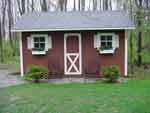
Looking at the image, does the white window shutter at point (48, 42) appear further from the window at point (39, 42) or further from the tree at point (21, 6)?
the tree at point (21, 6)

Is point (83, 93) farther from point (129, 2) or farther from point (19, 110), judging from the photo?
point (129, 2)

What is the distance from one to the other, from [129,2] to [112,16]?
9.28 ft

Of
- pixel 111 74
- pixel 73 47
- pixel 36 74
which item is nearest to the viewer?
pixel 111 74

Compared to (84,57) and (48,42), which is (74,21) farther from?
(84,57)

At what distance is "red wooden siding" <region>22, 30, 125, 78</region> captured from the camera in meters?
11.8

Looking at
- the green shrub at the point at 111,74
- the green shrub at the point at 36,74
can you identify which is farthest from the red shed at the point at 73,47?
the green shrub at the point at 111,74

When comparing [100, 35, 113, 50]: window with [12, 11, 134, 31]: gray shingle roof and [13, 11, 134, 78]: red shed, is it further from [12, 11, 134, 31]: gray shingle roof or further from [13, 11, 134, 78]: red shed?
[12, 11, 134, 31]: gray shingle roof

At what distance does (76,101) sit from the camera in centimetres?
662

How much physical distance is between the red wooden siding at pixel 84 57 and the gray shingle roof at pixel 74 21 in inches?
16.0

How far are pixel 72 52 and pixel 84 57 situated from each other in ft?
2.07

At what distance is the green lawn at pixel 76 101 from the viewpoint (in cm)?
576

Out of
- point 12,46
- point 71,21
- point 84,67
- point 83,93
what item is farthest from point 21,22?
point 12,46

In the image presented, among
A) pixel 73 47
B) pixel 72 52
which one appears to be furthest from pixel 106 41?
pixel 72 52

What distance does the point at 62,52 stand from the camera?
12.0 metres
